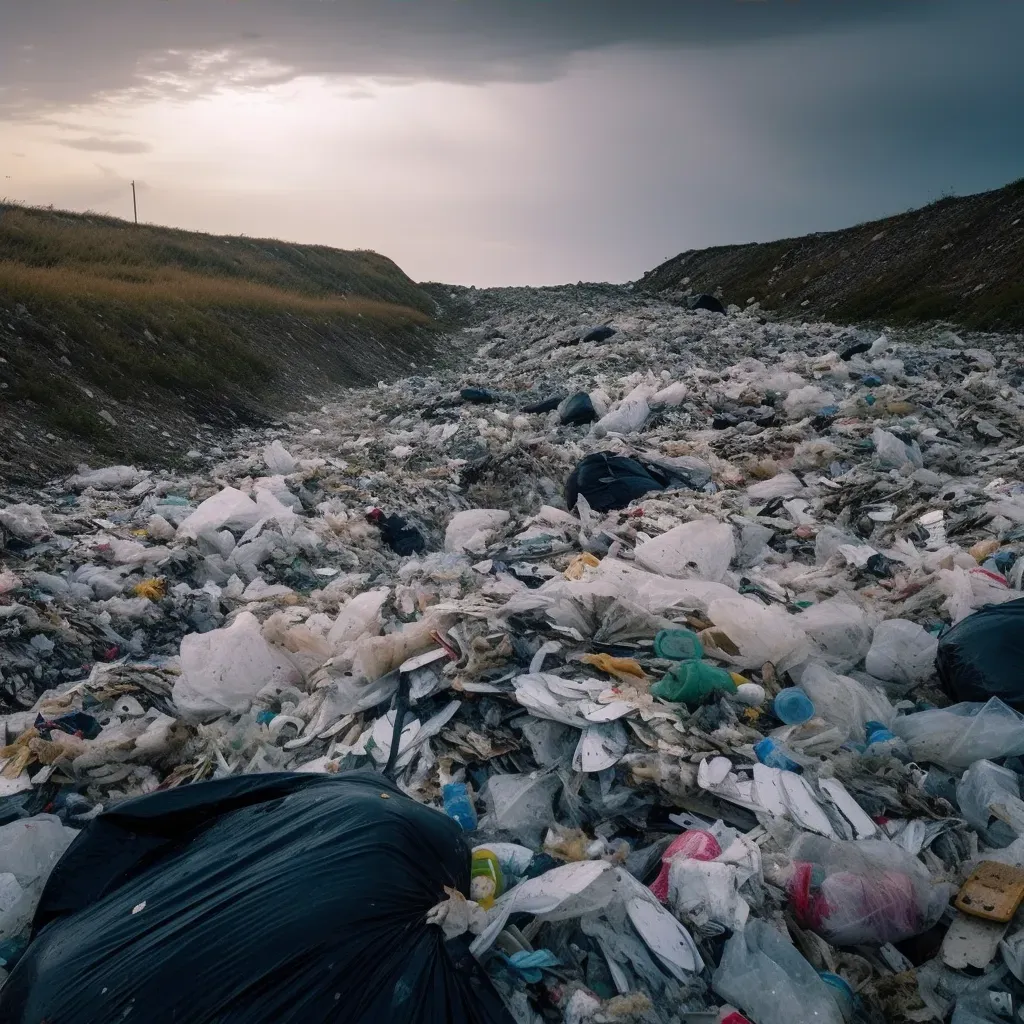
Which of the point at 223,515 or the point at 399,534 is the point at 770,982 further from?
the point at 223,515

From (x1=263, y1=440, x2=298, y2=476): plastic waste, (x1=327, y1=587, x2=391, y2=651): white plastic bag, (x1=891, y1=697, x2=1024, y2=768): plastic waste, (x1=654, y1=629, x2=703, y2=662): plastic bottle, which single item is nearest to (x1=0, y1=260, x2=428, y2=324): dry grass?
(x1=263, y1=440, x2=298, y2=476): plastic waste

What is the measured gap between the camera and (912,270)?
2180cm

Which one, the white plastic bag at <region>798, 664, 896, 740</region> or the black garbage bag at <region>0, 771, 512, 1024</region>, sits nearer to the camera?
the black garbage bag at <region>0, 771, 512, 1024</region>

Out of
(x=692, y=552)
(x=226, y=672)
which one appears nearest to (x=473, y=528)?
(x=692, y=552)

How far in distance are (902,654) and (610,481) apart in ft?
9.59

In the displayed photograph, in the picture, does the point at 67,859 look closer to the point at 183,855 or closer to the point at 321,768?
the point at 183,855

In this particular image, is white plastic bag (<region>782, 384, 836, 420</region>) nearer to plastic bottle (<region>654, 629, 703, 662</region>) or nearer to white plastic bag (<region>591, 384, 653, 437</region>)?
white plastic bag (<region>591, 384, 653, 437</region>)

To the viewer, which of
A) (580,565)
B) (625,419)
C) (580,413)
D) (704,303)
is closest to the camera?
(580,565)

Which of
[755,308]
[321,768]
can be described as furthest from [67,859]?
[755,308]

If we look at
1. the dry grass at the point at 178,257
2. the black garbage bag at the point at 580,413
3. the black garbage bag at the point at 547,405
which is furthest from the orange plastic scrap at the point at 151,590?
the dry grass at the point at 178,257

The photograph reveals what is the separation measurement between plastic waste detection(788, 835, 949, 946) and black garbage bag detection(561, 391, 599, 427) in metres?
6.57

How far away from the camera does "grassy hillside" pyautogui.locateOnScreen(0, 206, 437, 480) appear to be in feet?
25.8

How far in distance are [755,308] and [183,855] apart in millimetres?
29118

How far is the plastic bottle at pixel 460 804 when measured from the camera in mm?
2361
